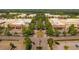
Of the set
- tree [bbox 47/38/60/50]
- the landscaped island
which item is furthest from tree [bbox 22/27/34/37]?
tree [bbox 47/38/60/50]

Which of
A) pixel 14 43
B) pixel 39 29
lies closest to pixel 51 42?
pixel 39 29

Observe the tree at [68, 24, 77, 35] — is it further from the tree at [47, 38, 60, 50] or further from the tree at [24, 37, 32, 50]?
the tree at [24, 37, 32, 50]

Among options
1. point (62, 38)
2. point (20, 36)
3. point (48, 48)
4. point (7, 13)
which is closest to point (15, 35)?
point (20, 36)

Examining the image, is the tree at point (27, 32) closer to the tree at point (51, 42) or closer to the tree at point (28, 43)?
the tree at point (28, 43)

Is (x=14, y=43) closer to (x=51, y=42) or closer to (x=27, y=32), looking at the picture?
(x=27, y=32)

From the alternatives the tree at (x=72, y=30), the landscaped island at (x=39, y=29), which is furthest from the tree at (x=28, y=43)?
the tree at (x=72, y=30)

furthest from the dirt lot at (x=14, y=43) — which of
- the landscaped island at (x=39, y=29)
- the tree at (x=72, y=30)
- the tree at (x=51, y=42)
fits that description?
the tree at (x=72, y=30)

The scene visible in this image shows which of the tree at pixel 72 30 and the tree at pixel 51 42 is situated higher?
the tree at pixel 72 30

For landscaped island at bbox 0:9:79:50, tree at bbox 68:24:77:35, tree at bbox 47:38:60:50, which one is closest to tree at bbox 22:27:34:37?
landscaped island at bbox 0:9:79:50

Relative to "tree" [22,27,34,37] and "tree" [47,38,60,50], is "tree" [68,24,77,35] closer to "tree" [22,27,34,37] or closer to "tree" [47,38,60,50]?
"tree" [47,38,60,50]

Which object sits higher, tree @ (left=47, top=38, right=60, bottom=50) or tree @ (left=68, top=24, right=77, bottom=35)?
tree @ (left=68, top=24, right=77, bottom=35)
